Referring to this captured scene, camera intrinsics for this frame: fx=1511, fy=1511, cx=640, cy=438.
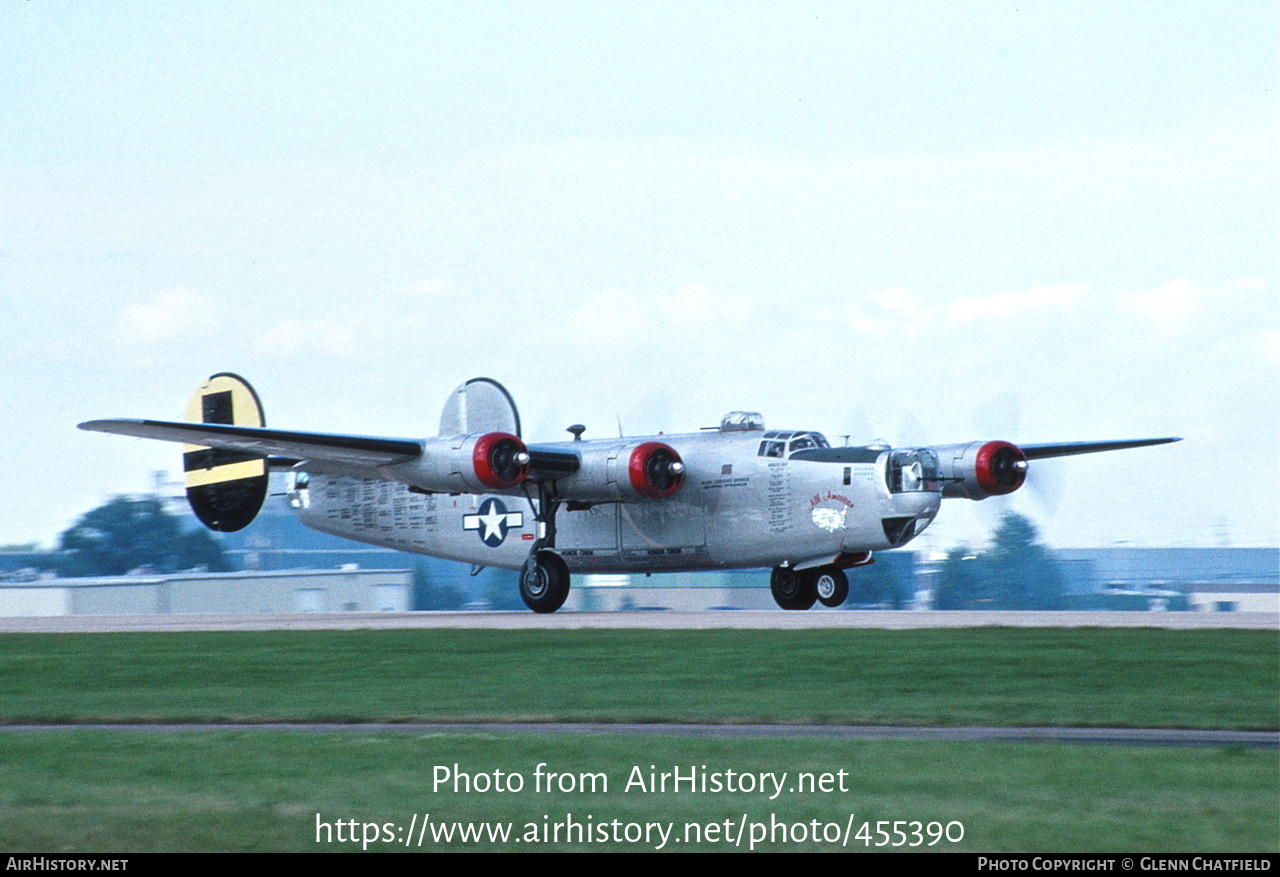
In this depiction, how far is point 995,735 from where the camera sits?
486 inches

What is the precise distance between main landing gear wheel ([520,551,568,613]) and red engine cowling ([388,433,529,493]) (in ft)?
12.0

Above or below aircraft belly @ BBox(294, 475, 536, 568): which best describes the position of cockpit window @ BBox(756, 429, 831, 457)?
above

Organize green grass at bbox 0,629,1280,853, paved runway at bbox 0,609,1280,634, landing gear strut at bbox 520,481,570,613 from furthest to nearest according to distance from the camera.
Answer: landing gear strut at bbox 520,481,570,613, paved runway at bbox 0,609,1280,634, green grass at bbox 0,629,1280,853

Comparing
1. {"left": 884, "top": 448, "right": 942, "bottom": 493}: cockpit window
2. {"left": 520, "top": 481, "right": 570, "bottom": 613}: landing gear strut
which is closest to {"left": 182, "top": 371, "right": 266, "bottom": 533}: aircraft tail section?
{"left": 520, "top": 481, "right": 570, "bottom": 613}: landing gear strut

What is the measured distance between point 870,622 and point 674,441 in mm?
8186

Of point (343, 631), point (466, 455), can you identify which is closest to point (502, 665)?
point (343, 631)

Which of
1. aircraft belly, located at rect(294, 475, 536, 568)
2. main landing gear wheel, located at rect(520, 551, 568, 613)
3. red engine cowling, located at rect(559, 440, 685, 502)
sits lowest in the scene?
main landing gear wheel, located at rect(520, 551, 568, 613)

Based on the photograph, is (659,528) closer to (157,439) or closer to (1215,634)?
(157,439)

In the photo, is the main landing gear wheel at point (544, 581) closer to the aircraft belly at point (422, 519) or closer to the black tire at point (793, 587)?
the aircraft belly at point (422, 519)

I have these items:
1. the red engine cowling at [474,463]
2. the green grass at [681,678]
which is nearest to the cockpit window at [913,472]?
the green grass at [681,678]

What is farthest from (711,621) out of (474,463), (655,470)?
(474,463)

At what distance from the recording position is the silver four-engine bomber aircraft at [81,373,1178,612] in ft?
101

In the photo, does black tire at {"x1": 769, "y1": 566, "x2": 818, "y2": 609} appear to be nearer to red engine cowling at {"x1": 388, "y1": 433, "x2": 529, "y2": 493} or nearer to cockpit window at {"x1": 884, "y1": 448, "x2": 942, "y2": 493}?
cockpit window at {"x1": 884, "y1": 448, "x2": 942, "y2": 493}

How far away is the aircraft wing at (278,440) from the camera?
29.7 m
